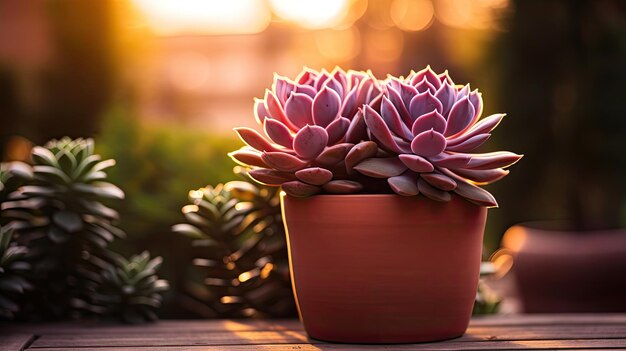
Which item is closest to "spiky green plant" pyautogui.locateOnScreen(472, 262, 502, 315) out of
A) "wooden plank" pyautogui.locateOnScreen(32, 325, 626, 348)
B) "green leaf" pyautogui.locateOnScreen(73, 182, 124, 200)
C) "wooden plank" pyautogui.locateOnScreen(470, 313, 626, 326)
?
"wooden plank" pyautogui.locateOnScreen(470, 313, 626, 326)

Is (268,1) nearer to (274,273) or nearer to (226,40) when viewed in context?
(226,40)

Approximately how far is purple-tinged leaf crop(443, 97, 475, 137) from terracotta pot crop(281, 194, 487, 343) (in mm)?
97

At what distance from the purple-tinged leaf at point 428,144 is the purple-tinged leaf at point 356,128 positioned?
4.0 inches

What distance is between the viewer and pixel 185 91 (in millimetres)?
5766

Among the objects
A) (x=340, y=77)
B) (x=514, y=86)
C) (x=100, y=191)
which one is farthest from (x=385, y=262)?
(x=514, y=86)

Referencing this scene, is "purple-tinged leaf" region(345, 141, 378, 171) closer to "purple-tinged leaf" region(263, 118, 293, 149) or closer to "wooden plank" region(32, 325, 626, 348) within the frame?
"purple-tinged leaf" region(263, 118, 293, 149)

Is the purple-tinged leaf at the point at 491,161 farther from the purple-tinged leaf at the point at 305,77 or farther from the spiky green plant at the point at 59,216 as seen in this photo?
the spiky green plant at the point at 59,216

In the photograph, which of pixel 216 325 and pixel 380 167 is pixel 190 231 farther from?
pixel 380 167

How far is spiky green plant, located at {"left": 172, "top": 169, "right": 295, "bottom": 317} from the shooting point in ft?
5.03

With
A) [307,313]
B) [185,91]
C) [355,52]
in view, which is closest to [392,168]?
[307,313]

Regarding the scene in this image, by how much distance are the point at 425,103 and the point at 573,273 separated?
180 cm

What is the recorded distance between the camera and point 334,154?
3.85 feet

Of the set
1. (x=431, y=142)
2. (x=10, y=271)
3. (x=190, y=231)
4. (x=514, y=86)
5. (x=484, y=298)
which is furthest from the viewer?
(x=514, y=86)

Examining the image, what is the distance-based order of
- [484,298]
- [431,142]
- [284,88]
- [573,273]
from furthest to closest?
1. [573,273]
2. [484,298]
3. [284,88]
4. [431,142]
